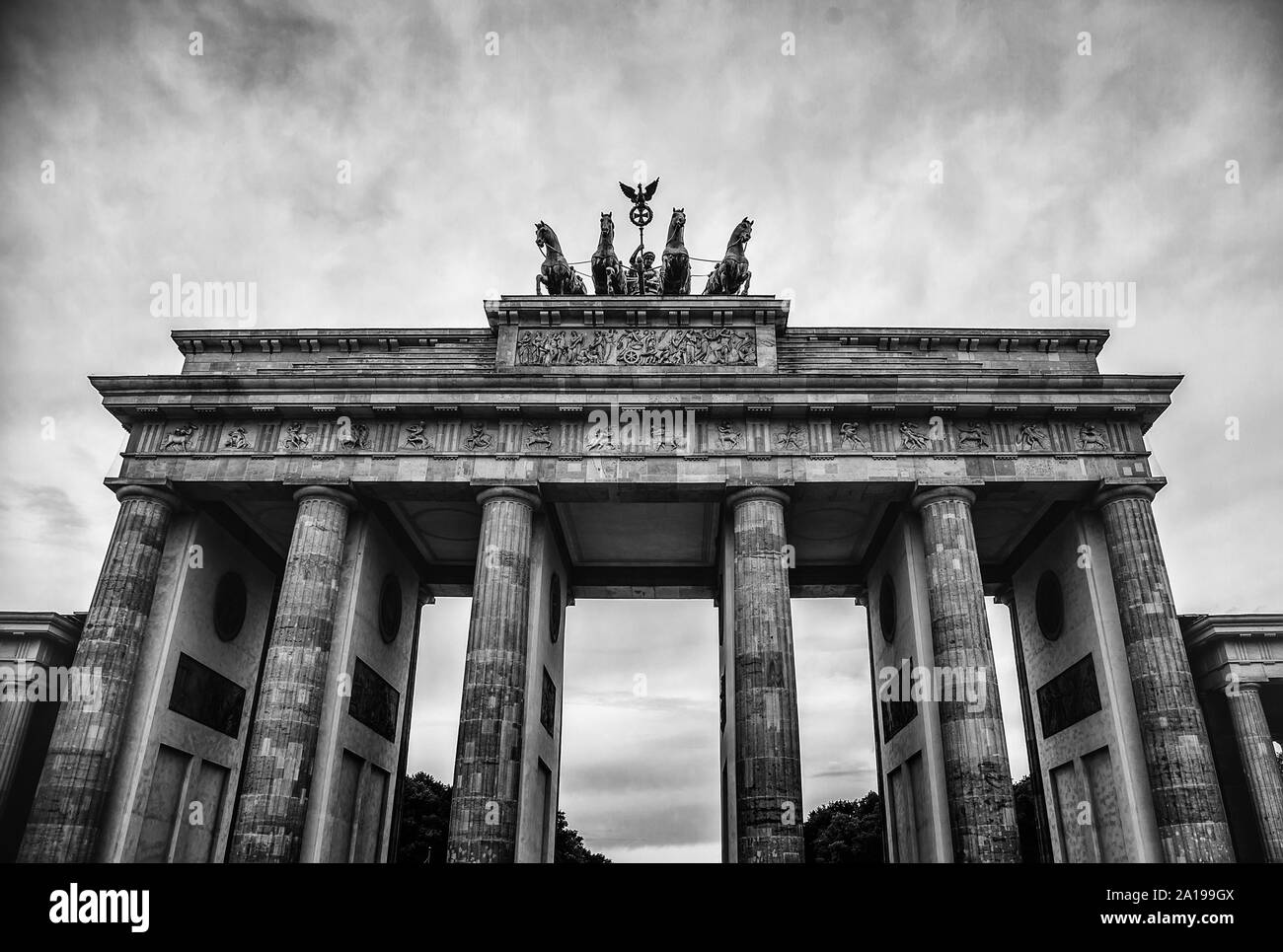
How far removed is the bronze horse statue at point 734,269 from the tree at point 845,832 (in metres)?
45.4

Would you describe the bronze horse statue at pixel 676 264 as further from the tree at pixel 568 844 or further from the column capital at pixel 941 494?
the tree at pixel 568 844

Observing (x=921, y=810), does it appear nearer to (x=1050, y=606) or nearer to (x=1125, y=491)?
(x=1050, y=606)

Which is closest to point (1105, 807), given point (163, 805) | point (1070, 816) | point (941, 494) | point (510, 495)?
point (1070, 816)

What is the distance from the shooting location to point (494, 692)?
18.3 metres

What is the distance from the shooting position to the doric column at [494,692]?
55.9 ft

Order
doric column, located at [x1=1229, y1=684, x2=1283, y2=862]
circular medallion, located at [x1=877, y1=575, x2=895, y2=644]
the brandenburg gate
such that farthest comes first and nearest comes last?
circular medallion, located at [x1=877, y1=575, x2=895, y2=644] < doric column, located at [x1=1229, y1=684, x2=1283, y2=862] < the brandenburg gate

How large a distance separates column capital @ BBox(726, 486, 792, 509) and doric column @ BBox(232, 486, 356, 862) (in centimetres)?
1012

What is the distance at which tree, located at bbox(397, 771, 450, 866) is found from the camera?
4584 centimetres

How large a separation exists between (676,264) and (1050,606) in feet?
49.2

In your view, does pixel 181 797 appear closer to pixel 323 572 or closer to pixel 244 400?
pixel 323 572

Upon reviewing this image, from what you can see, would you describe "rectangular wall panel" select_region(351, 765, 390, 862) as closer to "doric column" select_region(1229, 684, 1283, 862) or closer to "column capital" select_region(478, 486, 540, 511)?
"column capital" select_region(478, 486, 540, 511)

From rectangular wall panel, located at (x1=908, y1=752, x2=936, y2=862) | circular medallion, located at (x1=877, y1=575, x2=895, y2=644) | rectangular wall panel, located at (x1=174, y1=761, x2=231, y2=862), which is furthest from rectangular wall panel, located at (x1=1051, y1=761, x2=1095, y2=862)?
rectangular wall panel, located at (x1=174, y1=761, x2=231, y2=862)

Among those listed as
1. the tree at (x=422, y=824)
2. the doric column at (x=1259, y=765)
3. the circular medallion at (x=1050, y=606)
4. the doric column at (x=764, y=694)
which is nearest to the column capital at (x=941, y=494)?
the doric column at (x=764, y=694)
